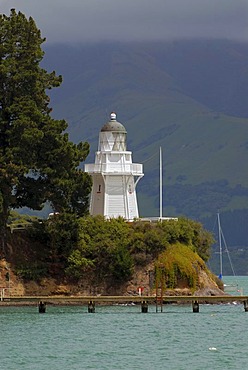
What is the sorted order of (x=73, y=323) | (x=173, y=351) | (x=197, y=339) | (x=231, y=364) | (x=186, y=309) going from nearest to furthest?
1. (x=231, y=364)
2. (x=173, y=351)
3. (x=197, y=339)
4. (x=73, y=323)
5. (x=186, y=309)

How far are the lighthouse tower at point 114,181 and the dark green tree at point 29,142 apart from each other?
674 centimetres

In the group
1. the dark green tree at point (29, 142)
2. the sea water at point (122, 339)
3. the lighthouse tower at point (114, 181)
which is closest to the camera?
the sea water at point (122, 339)

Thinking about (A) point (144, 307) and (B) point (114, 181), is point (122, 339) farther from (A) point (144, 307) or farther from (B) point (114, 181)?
(B) point (114, 181)

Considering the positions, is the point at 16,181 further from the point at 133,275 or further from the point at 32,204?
the point at 133,275

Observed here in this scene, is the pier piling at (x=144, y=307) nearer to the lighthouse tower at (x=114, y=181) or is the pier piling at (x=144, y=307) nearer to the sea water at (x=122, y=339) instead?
the sea water at (x=122, y=339)

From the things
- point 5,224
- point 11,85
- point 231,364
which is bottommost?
point 231,364

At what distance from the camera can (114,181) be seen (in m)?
104

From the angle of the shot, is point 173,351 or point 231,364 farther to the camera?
point 173,351

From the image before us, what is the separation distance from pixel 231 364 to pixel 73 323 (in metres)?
22.0

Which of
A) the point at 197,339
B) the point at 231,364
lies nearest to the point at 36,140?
the point at 197,339

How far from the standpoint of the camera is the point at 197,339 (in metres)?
67.3

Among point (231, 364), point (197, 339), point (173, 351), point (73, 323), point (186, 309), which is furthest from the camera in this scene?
point (186, 309)

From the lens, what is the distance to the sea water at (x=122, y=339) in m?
57.3

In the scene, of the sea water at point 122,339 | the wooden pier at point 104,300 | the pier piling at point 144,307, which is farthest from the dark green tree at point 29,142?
the pier piling at point 144,307
